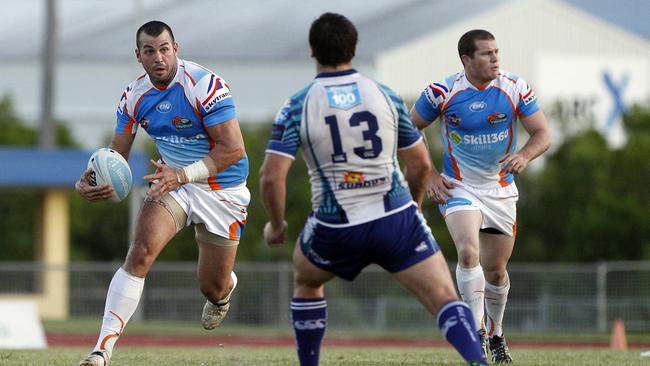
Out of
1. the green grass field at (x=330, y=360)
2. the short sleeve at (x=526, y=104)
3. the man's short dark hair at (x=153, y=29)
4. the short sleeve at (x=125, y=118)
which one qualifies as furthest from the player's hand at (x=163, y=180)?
the short sleeve at (x=526, y=104)

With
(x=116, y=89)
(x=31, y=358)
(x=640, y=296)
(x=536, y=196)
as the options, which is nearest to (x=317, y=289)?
(x=31, y=358)

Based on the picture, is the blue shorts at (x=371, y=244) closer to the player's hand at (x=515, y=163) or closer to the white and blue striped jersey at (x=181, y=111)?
the white and blue striped jersey at (x=181, y=111)

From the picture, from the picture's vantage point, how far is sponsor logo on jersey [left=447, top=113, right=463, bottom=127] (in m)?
11.6

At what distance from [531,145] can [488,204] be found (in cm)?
72

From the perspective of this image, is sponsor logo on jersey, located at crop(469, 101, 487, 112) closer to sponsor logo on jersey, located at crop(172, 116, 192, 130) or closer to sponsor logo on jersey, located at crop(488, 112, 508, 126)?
sponsor logo on jersey, located at crop(488, 112, 508, 126)

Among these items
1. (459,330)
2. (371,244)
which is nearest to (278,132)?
(371,244)

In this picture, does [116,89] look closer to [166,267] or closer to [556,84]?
[556,84]

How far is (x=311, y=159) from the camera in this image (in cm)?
845

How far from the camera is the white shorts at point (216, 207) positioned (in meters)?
10.7

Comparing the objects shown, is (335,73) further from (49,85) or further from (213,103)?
(49,85)

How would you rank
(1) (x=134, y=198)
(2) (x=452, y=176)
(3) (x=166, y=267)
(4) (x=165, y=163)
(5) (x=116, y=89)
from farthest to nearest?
(5) (x=116, y=89) → (1) (x=134, y=198) → (3) (x=166, y=267) → (2) (x=452, y=176) → (4) (x=165, y=163)

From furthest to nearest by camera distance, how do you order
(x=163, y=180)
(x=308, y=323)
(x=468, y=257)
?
(x=468, y=257), (x=163, y=180), (x=308, y=323)

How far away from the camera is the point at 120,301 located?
33.3ft

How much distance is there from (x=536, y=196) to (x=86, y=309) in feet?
45.3
